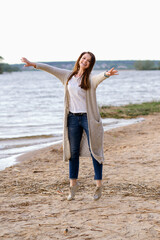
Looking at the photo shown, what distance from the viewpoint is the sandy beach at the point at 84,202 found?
3.60 m

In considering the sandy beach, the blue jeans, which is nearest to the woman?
the blue jeans

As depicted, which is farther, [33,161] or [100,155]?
[33,161]

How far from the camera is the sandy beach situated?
→ 142 inches

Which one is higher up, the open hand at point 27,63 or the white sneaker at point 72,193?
the open hand at point 27,63

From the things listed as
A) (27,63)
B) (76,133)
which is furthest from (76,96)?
(27,63)

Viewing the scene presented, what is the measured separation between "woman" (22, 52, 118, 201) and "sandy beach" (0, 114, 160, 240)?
0.40 metres

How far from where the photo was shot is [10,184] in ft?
18.4

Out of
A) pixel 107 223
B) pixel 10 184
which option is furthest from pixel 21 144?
pixel 107 223

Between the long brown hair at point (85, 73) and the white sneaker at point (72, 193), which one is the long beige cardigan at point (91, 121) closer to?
the long brown hair at point (85, 73)

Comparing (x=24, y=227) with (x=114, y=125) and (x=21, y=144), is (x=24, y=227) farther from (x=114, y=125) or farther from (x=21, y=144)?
(x=114, y=125)

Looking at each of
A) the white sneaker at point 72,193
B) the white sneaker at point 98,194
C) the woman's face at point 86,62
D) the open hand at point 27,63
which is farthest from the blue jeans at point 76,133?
the open hand at point 27,63

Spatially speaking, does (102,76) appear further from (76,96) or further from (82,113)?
(82,113)

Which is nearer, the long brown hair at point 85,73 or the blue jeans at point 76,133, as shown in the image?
the long brown hair at point 85,73

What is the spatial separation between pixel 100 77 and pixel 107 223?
1.85 metres
